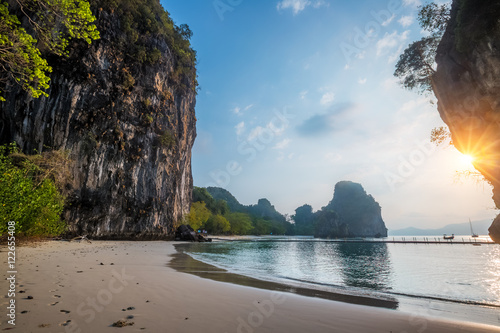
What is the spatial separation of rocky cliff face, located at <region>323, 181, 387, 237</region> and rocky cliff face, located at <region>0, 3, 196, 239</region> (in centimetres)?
15042

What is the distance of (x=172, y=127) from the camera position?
151ft

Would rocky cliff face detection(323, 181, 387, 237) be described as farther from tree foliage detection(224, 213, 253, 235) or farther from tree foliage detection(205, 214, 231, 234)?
tree foliage detection(205, 214, 231, 234)

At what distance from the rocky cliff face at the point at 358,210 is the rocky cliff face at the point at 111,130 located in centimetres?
15042

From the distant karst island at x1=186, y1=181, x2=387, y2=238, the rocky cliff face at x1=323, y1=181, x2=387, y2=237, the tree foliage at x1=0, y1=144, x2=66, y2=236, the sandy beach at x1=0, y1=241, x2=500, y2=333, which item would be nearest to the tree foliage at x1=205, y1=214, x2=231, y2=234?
the distant karst island at x1=186, y1=181, x2=387, y2=238

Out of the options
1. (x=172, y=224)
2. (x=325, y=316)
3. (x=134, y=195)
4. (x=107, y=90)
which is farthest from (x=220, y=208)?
(x=325, y=316)

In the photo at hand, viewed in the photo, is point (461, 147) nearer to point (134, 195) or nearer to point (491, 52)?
point (491, 52)

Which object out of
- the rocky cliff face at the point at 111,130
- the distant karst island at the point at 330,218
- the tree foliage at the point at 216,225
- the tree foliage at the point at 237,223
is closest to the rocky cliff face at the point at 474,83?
the rocky cliff face at the point at 111,130

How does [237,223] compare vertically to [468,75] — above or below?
below

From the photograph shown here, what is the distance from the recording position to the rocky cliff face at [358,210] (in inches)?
6727

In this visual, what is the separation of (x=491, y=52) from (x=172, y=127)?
148ft

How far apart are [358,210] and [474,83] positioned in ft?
586

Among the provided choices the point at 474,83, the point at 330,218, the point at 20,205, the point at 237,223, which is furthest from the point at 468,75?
the point at 330,218

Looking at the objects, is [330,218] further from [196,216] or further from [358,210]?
[196,216]

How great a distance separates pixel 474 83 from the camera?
17688 mm
